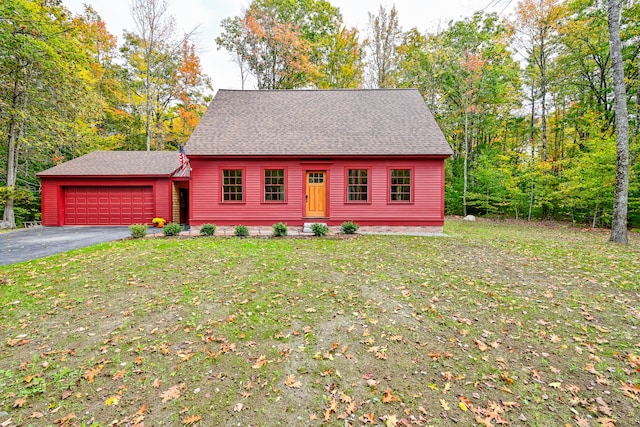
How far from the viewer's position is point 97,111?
14039 mm

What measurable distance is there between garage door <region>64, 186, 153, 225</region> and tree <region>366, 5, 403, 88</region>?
18949 millimetres

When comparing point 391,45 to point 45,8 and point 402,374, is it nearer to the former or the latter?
point 45,8

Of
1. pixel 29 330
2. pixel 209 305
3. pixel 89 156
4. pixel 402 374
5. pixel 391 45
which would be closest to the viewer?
pixel 402 374

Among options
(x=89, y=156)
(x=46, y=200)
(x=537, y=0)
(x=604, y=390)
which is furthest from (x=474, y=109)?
(x=46, y=200)

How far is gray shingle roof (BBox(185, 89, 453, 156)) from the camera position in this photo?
460 inches

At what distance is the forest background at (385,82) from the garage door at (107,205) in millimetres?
2272

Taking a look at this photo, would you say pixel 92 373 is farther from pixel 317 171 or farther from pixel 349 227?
pixel 317 171

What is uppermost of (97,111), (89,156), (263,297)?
(97,111)

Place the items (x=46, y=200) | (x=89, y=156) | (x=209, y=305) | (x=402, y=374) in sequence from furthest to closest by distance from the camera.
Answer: (x=89, y=156), (x=46, y=200), (x=209, y=305), (x=402, y=374)

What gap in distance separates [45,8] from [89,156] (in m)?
6.76

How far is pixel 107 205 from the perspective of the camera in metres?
14.3

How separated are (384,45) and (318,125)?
14190 mm

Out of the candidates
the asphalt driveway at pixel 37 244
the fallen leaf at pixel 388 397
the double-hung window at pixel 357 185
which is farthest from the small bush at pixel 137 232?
the fallen leaf at pixel 388 397

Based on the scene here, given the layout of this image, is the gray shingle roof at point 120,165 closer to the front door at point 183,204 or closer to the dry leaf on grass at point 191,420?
the front door at point 183,204
